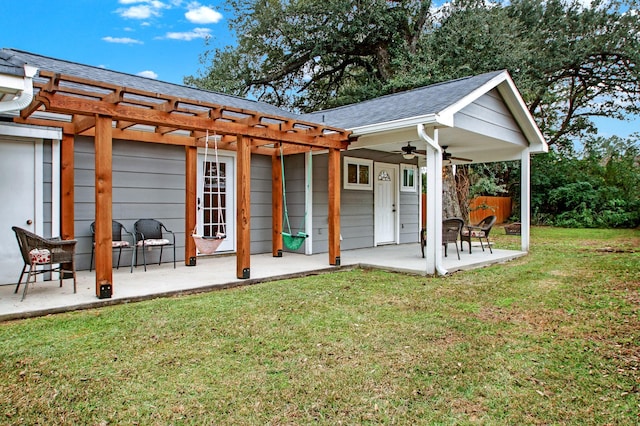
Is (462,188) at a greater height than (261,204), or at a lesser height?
greater

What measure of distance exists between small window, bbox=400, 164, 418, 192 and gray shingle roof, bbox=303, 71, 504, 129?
7.12ft

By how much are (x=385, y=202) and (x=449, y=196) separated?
452cm

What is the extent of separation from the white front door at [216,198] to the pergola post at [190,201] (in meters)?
0.34

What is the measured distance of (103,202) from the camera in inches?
165

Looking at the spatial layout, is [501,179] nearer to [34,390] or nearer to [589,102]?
[589,102]

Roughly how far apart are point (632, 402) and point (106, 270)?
14.7 feet

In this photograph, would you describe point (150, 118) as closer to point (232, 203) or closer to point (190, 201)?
point (190, 201)

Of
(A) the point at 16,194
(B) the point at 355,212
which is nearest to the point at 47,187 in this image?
(A) the point at 16,194

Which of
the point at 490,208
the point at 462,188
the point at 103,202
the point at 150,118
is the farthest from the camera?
the point at 490,208

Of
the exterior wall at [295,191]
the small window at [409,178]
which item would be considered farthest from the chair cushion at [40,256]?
the small window at [409,178]

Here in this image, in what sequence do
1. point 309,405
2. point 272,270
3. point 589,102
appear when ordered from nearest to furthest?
point 309,405 < point 272,270 < point 589,102

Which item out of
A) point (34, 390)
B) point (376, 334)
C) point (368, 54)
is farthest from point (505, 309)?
point (368, 54)

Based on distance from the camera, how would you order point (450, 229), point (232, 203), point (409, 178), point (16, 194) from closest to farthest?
point (16, 194) → point (450, 229) → point (232, 203) → point (409, 178)

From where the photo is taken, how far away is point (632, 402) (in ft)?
7.68
